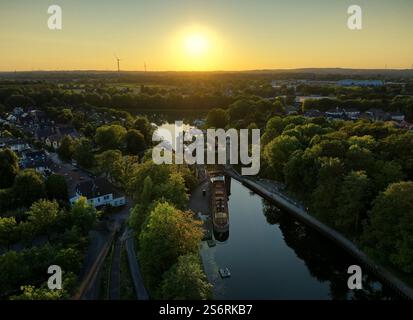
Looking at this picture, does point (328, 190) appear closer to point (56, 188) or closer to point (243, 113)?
point (56, 188)

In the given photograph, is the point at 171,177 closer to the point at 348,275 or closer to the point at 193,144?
the point at 348,275

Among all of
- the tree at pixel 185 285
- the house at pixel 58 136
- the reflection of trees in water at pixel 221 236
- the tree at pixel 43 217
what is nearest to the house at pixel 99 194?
the tree at pixel 43 217

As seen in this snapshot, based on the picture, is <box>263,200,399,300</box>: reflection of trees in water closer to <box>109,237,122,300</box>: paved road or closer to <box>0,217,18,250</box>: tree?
<box>109,237,122,300</box>: paved road

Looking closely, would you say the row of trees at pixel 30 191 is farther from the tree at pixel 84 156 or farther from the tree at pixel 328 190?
the tree at pixel 328 190

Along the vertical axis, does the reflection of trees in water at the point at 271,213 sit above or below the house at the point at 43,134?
below

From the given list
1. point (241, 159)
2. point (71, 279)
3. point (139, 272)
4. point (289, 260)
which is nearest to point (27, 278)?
point (71, 279)
